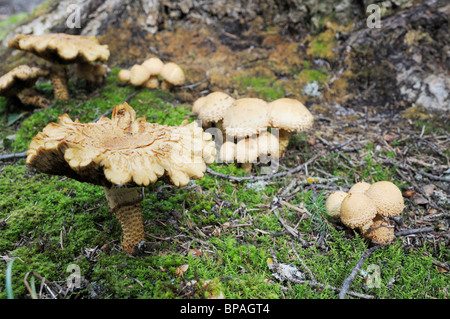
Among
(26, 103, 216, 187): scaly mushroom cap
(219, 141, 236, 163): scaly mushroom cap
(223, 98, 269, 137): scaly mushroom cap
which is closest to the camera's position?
(26, 103, 216, 187): scaly mushroom cap

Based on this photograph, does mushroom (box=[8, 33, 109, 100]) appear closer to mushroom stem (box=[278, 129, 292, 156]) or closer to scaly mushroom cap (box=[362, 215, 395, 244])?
mushroom stem (box=[278, 129, 292, 156])

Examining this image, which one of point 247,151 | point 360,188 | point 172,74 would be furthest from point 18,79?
point 360,188

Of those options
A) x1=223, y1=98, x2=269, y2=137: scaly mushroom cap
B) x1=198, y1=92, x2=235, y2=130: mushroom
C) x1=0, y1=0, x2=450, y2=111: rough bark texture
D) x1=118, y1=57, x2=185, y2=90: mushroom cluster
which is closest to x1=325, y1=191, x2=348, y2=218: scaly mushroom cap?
x1=223, y1=98, x2=269, y2=137: scaly mushroom cap

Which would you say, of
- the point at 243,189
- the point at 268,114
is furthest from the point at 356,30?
the point at 243,189

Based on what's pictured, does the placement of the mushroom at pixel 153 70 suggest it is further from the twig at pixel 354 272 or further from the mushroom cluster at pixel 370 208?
the twig at pixel 354 272

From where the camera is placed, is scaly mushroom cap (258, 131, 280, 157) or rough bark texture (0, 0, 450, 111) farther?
rough bark texture (0, 0, 450, 111)

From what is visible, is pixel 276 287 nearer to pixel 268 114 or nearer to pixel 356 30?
pixel 268 114
